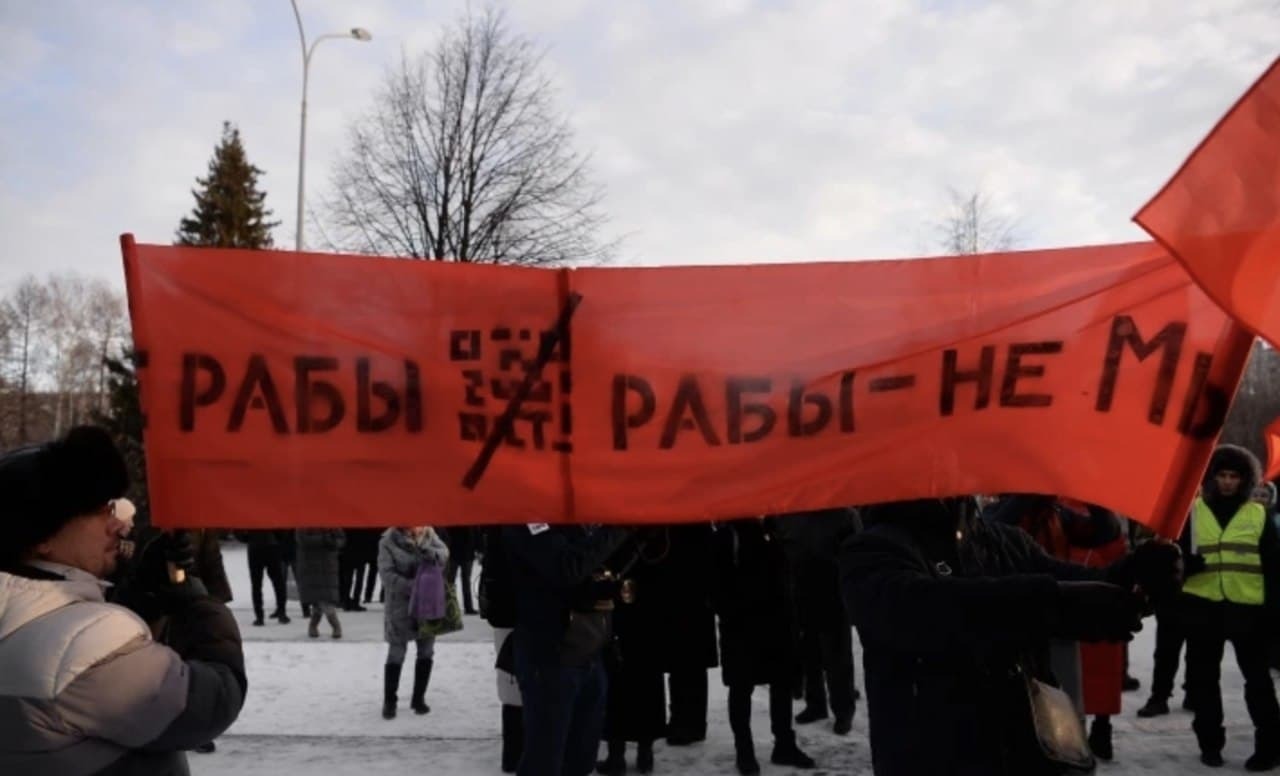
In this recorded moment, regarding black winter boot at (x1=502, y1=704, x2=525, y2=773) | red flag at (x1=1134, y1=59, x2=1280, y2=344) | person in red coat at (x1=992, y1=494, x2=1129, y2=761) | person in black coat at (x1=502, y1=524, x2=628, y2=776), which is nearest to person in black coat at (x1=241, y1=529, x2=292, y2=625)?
black winter boot at (x1=502, y1=704, x2=525, y2=773)

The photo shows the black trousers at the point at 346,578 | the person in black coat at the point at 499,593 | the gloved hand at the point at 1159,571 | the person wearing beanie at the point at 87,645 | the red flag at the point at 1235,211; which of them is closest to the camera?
the person wearing beanie at the point at 87,645

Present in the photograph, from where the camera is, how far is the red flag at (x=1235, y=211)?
8.70ft

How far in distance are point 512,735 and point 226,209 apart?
3936 centimetres

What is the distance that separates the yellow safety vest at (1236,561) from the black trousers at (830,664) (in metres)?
2.25

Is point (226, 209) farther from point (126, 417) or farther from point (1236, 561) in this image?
point (1236, 561)

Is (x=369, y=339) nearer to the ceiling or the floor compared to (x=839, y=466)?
nearer to the ceiling

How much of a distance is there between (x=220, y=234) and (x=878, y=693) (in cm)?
4273

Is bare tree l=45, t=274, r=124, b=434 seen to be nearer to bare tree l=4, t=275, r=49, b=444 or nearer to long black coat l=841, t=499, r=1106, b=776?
bare tree l=4, t=275, r=49, b=444

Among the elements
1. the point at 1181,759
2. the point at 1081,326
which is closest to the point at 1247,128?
the point at 1081,326

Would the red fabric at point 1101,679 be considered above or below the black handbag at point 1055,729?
below

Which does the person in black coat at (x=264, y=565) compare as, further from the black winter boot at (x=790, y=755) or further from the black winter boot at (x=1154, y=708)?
the black winter boot at (x=1154, y=708)

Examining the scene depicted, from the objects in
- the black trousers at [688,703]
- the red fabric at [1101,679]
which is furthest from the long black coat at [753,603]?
the red fabric at [1101,679]

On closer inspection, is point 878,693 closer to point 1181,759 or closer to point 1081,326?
point 1081,326

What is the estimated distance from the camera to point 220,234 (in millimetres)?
42031
